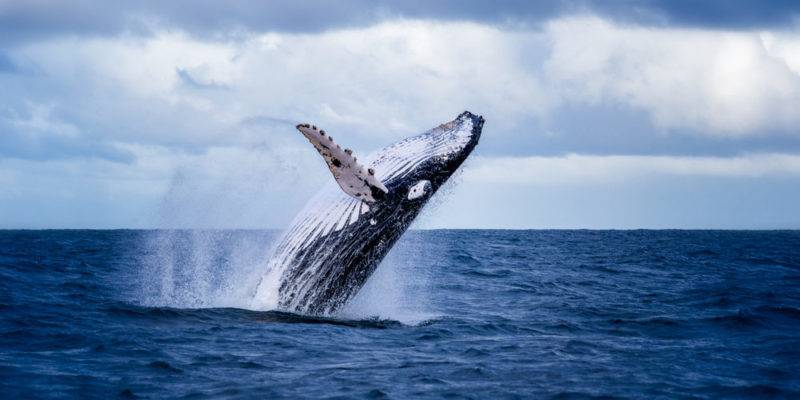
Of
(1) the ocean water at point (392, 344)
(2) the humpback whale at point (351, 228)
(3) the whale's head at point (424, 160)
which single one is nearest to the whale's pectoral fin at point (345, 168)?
(2) the humpback whale at point (351, 228)

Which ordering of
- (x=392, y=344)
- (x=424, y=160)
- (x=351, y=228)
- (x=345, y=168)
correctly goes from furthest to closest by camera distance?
(x=424, y=160) < (x=351, y=228) < (x=392, y=344) < (x=345, y=168)

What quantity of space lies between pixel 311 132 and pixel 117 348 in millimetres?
2875

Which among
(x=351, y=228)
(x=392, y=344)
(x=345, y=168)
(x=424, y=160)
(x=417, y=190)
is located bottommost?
(x=392, y=344)

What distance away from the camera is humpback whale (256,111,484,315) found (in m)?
9.85

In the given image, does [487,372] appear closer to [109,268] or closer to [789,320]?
[789,320]

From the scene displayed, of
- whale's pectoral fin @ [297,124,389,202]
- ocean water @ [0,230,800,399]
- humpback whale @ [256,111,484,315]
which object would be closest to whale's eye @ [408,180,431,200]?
humpback whale @ [256,111,484,315]

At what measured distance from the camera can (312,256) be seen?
9.86m

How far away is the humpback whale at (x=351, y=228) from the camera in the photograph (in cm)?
985

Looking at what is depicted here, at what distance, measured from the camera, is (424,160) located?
1015cm

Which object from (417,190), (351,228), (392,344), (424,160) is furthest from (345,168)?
(392,344)

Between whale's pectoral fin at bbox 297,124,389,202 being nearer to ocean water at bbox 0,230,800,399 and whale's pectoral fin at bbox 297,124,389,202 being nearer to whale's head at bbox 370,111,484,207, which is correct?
whale's head at bbox 370,111,484,207

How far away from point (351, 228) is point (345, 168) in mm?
1293

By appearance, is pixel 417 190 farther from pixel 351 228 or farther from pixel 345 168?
pixel 345 168

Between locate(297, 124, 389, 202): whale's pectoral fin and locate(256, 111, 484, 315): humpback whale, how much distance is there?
33cm
